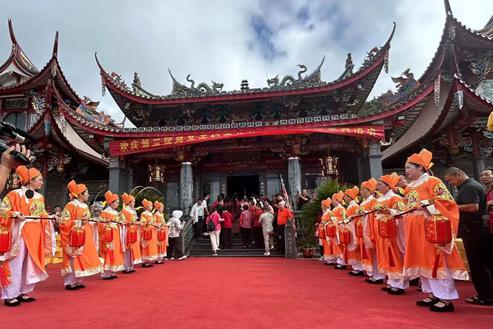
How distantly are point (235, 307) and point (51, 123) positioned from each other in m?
11.5

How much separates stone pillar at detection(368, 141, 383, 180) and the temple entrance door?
476 centimetres

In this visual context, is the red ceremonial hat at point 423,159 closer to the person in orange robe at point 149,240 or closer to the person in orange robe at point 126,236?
the person in orange robe at point 126,236

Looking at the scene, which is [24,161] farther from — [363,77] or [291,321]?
[363,77]

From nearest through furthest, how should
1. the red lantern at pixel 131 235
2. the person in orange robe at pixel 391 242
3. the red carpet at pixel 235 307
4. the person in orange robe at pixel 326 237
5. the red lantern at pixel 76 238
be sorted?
the red carpet at pixel 235 307 < the person in orange robe at pixel 391 242 < the red lantern at pixel 76 238 < the red lantern at pixel 131 235 < the person in orange robe at pixel 326 237

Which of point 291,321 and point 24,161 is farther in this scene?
point 291,321

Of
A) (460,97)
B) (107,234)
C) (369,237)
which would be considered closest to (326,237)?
(369,237)

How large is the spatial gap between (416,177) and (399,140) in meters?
11.3

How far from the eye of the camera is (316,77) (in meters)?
14.0

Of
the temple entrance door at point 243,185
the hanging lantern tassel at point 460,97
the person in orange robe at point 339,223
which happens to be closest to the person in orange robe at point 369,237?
the person in orange robe at point 339,223

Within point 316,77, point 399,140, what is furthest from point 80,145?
point 399,140

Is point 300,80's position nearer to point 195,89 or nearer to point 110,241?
point 195,89

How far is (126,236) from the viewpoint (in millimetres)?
6605

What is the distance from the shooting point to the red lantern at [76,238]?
4.62m

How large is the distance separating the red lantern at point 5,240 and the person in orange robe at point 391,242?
439 cm
